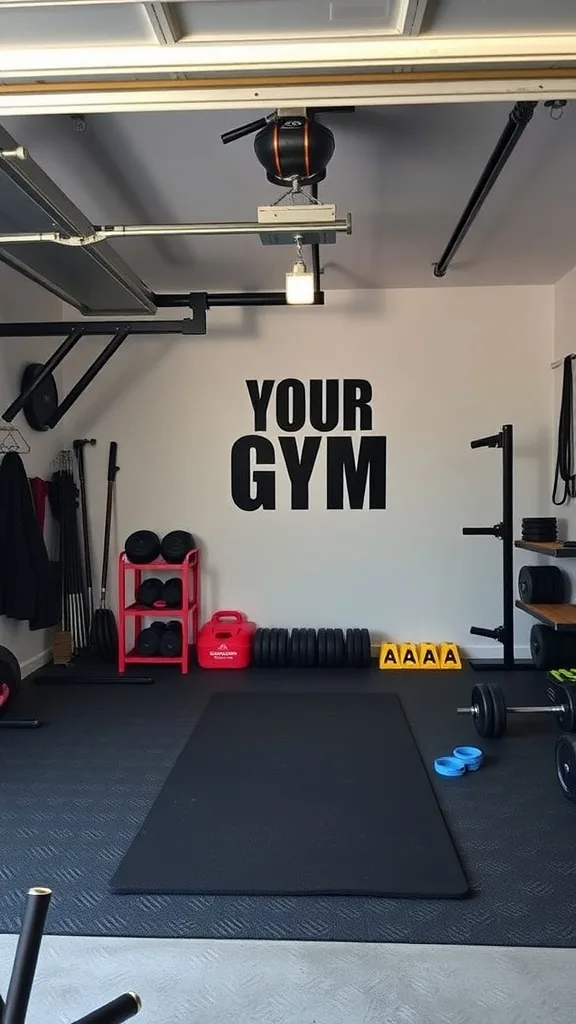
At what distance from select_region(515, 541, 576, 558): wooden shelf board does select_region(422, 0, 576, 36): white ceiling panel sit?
2.66 m

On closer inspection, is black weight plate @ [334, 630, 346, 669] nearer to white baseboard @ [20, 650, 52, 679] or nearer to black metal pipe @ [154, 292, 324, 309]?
white baseboard @ [20, 650, 52, 679]

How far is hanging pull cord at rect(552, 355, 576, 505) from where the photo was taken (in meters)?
4.77

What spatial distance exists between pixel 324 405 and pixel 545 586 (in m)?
2.02

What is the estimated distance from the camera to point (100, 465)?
17.7ft

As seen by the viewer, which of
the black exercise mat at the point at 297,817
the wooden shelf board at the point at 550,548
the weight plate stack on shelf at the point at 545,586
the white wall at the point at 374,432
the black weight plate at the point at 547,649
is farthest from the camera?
the white wall at the point at 374,432

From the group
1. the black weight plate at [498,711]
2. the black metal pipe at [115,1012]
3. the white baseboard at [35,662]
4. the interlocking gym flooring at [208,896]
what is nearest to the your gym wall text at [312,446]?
the interlocking gym flooring at [208,896]

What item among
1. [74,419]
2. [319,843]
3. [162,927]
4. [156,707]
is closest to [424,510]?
[156,707]

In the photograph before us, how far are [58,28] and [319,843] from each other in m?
2.57

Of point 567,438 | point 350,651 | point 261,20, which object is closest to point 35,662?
point 350,651

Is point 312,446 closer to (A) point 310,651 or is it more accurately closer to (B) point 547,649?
(A) point 310,651

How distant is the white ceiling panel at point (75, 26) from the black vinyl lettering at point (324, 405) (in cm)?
351

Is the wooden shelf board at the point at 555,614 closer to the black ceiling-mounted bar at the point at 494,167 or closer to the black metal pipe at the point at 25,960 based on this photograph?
the black ceiling-mounted bar at the point at 494,167

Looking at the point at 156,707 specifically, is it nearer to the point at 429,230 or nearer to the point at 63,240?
the point at 63,240

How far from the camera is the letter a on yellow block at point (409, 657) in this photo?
16.4 ft
